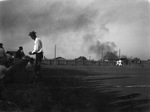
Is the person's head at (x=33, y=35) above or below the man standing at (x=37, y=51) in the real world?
above

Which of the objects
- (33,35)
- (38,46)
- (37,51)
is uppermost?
(33,35)

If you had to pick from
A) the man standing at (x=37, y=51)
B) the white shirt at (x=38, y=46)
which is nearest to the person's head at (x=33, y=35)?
the man standing at (x=37, y=51)

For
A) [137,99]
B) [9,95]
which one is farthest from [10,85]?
[137,99]

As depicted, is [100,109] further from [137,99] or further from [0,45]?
[0,45]

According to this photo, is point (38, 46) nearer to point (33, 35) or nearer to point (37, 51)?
point (37, 51)

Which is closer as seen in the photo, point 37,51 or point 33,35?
point 37,51

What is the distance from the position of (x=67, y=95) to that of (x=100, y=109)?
137 cm

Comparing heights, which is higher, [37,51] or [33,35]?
[33,35]

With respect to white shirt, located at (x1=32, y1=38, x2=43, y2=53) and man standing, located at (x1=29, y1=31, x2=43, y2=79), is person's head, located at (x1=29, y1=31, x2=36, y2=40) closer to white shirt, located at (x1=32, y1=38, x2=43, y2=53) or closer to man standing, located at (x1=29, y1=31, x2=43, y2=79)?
man standing, located at (x1=29, y1=31, x2=43, y2=79)

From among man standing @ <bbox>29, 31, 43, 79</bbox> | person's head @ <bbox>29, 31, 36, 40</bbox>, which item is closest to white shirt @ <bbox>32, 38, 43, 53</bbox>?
man standing @ <bbox>29, 31, 43, 79</bbox>

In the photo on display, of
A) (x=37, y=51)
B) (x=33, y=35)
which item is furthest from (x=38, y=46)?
(x=33, y=35)

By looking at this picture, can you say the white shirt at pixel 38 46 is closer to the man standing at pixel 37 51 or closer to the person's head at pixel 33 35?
the man standing at pixel 37 51

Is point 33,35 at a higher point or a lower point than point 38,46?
higher

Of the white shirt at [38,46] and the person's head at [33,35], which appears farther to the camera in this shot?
the person's head at [33,35]
